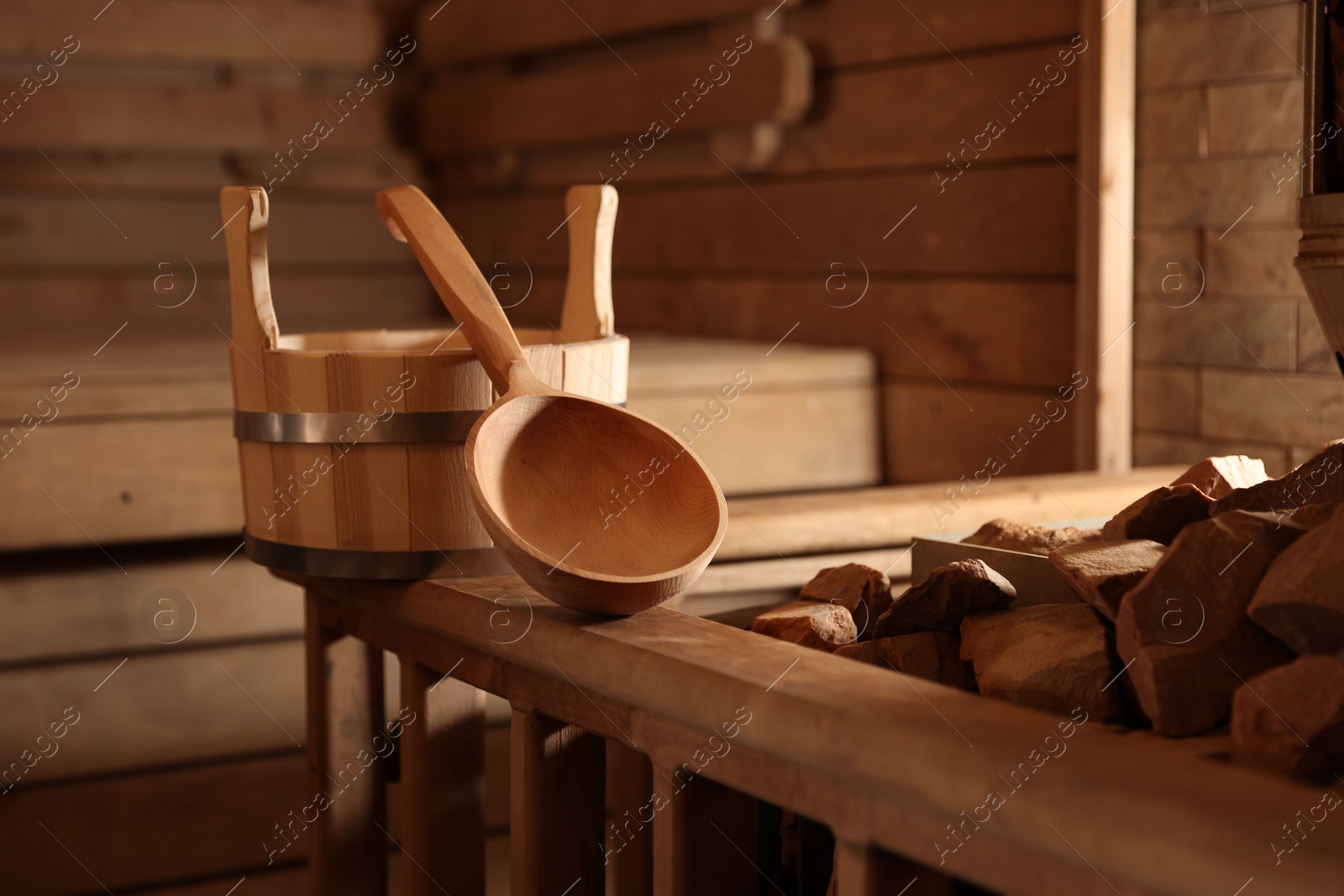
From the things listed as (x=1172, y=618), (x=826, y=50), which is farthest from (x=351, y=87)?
(x=1172, y=618)

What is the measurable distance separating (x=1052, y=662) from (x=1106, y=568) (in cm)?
9

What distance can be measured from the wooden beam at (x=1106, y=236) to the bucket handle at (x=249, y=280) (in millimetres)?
1351

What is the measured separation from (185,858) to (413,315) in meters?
2.20

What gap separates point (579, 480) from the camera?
1.25 m

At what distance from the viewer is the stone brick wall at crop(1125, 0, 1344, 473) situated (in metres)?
1.95

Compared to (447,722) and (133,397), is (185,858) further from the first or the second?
(447,722)

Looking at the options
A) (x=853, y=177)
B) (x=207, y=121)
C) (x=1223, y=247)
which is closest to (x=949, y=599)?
(x=1223, y=247)

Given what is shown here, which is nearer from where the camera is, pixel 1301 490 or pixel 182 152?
pixel 1301 490

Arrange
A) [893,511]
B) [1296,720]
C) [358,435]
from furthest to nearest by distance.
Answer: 1. [893,511]
2. [358,435]
3. [1296,720]

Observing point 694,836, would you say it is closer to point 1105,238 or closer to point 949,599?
point 949,599

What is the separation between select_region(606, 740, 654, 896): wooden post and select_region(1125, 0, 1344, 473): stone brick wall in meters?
1.00

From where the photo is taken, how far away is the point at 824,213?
285 centimetres

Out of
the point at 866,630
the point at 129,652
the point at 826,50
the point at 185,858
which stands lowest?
the point at 185,858

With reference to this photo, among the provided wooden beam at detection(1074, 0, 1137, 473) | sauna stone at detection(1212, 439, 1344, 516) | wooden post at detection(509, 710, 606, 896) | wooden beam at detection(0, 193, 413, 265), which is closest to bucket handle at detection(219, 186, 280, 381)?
wooden post at detection(509, 710, 606, 896)
